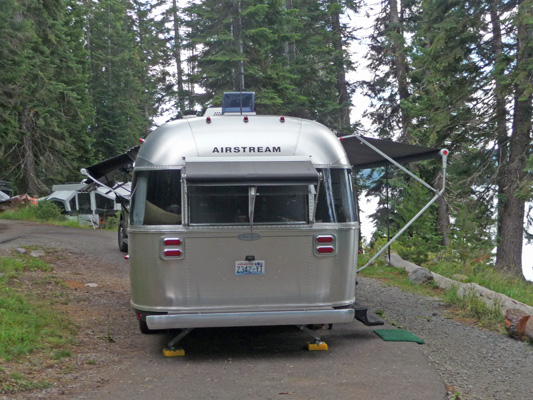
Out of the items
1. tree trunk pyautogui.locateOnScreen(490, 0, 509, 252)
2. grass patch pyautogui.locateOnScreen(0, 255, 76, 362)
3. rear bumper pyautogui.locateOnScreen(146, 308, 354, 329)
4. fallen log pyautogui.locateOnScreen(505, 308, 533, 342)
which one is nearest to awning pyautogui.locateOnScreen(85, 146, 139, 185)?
grass patch pyautogui.locateOnScreen(0, 255, 76, 362)

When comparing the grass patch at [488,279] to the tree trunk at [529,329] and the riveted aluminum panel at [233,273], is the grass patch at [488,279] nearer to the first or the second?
the tree trunk at [529,329]

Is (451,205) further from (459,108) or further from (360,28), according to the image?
(360,28)

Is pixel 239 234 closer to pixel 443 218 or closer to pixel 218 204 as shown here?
pixel 218 204

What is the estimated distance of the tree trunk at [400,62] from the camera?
86.0 feet

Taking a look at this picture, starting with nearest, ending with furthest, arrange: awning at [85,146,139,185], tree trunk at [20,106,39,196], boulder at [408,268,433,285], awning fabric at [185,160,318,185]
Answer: awning fabric at [185,160,318,185] < awning at [85,146,139,185] < boulder at [408,268,433,285] < tree trunk at [20,106,39,196]

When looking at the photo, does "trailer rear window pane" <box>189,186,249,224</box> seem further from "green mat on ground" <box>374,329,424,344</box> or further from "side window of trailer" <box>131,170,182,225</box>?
"green mat on ground" <box>374,329,424,344</box>

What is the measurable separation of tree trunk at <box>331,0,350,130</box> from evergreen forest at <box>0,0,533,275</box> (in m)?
0.09

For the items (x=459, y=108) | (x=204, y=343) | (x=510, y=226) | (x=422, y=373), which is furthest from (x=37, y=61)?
(x=422, y=373)

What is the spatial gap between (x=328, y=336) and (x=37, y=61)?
21.3 meters

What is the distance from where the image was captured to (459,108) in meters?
18.9

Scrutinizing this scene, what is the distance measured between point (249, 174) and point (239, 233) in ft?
2.31

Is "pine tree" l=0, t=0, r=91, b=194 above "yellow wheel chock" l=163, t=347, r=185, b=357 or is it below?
above

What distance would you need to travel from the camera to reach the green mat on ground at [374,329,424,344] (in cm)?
821

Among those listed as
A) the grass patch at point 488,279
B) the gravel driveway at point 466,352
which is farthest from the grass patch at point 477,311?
the grass patch at point 488,279
